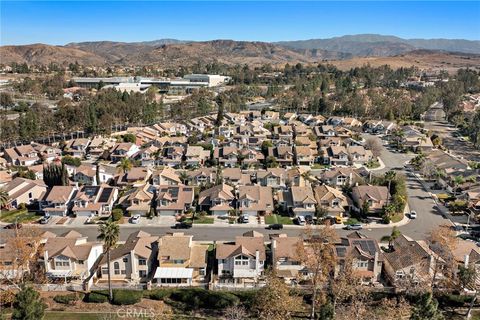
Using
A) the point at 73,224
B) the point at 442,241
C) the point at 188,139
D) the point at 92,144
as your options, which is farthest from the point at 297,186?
the point at 92,144

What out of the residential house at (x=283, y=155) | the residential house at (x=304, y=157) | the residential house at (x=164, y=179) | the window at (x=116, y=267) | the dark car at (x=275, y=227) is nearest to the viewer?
the window at (x=116, y=267)

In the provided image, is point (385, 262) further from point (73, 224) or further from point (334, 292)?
point (73, 224)

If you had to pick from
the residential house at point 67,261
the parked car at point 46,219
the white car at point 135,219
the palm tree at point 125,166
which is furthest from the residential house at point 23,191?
the residential house at point 67,261

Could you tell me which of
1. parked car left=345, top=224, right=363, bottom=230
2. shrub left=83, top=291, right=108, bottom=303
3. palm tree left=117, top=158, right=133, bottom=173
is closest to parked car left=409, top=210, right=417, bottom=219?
parked car left=345, top=224, right=363, bottom=230

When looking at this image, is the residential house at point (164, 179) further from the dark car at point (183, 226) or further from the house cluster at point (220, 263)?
the house cluster at point (220, 263)

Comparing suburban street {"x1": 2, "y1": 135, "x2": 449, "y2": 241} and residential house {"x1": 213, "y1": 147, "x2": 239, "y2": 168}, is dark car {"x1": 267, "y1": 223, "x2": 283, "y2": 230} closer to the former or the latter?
suburban street {"x1": 2, "y1": 135, "x2": 449, "y2": 241}
